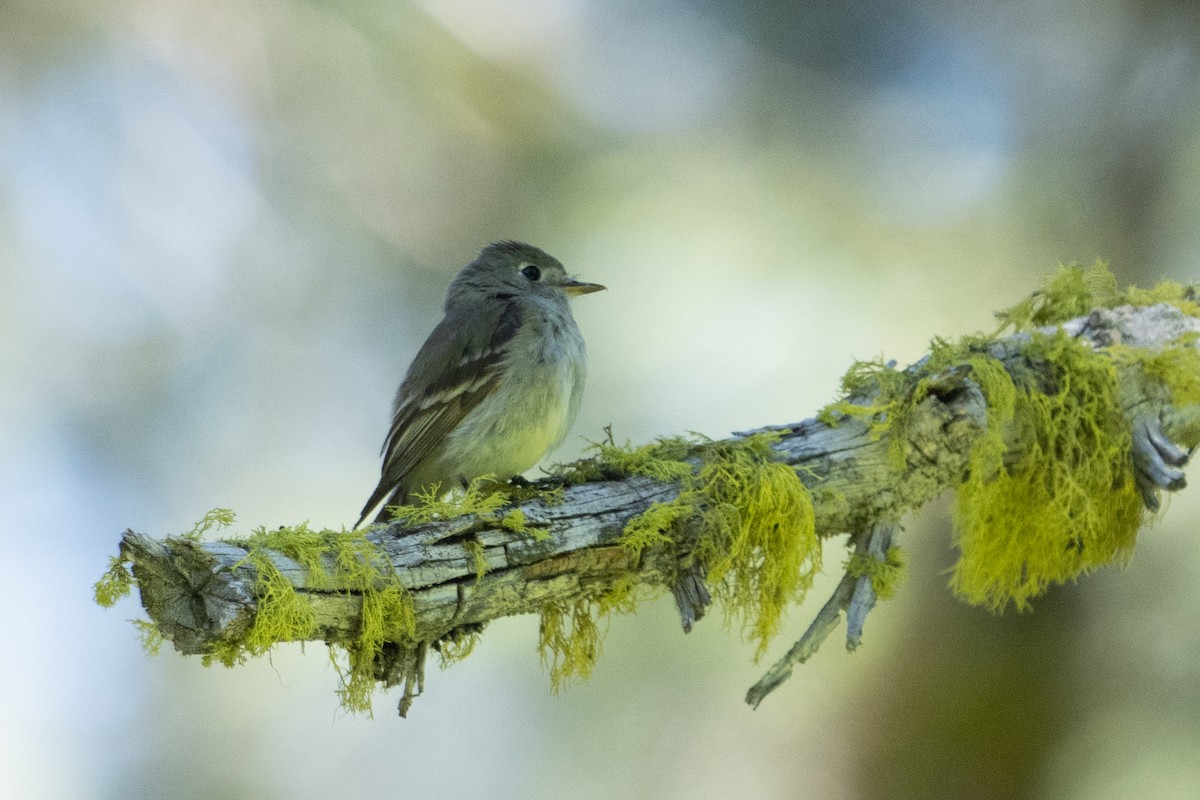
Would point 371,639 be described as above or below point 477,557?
below

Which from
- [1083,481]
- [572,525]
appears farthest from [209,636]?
[1083,481]

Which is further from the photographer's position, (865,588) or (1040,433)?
(1040,433)

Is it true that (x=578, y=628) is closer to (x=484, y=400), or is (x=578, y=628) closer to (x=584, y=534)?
(x=584, y=534)

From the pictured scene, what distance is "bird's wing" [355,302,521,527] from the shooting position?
467cm

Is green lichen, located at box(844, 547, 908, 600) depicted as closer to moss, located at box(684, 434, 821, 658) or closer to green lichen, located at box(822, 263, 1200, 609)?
moss, located at box(684, 434, 821, 658)

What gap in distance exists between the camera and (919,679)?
5035mm

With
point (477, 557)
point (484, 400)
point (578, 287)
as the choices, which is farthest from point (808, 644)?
point (578, 287)

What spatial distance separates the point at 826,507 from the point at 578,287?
2386 mm

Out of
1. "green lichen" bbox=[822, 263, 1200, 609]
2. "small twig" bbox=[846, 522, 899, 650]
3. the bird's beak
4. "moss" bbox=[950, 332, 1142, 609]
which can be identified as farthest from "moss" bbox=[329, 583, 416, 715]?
→ the bird's beak

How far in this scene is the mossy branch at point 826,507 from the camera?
312cm

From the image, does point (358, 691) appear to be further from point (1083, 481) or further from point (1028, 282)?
point (1028, 282)

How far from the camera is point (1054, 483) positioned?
11.8 feet

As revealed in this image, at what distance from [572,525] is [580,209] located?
3505 millimetres

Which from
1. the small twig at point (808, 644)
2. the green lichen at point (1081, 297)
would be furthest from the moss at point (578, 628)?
the green lichen at point (1081, 297)
